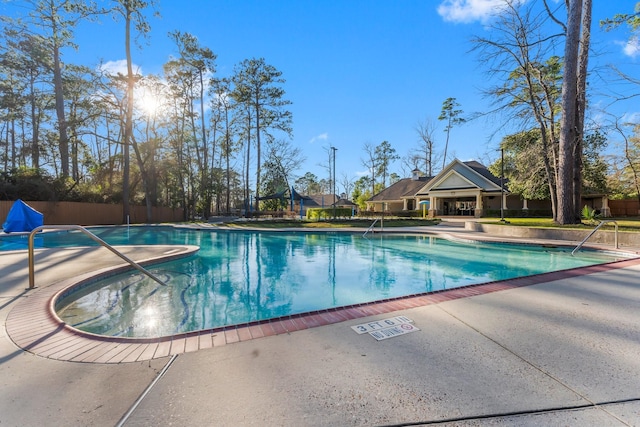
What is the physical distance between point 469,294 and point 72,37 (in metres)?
28.3

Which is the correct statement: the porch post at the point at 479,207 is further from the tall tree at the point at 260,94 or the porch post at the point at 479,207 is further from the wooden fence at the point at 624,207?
the tall tree at the point at 260,94

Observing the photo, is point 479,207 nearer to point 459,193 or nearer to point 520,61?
point 459,193

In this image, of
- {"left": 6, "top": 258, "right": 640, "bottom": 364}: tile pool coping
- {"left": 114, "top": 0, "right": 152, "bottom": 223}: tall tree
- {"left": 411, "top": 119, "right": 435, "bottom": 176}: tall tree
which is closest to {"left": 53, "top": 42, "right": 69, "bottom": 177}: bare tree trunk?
{"left": 114, "top": 0, "right": 152, "bottom": 223}: tall tree

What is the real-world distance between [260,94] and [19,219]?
22322 mm

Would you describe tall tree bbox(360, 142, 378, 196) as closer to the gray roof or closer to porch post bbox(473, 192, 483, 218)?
the gray roof

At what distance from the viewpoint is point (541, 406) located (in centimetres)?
191

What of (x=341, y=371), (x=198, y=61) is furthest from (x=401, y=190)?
(x=341, y=371)

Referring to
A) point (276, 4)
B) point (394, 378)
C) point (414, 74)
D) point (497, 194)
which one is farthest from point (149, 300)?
point (497, 194)

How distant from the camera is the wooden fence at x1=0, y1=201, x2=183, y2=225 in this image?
Result: 65.5 ft

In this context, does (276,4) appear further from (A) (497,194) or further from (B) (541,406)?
(A) (497,194)

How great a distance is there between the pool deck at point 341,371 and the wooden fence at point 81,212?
863 inches

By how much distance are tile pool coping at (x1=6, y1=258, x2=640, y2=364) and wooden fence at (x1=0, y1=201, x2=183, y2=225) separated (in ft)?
70.5

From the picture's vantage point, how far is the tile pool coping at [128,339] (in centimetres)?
264

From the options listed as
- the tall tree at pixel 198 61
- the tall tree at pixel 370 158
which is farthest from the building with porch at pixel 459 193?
the tall tree at pixel 198 61
